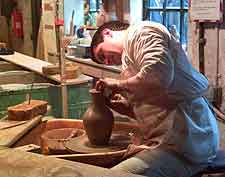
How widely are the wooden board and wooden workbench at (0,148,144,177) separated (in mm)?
806

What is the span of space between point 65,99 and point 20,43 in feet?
13.5

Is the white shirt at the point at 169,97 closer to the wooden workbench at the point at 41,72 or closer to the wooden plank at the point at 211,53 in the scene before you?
the wooden workbench at the point at 41,72

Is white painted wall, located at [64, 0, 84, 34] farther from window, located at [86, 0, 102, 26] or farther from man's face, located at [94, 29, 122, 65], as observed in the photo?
man's face, located at [94, 29, 122, 65]

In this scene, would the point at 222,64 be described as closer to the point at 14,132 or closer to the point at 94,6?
the point at 14,132

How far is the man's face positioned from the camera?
1979 mm

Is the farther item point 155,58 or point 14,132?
point 14,132

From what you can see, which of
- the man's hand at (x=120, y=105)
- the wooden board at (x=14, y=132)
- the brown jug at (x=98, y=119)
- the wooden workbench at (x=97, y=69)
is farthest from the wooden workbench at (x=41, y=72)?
the brown jug at (x=98, y=119)

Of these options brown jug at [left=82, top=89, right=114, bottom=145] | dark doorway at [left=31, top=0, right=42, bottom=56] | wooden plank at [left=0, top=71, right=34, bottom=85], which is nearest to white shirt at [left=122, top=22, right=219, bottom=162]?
Answer: brown jug at [left=82, top=89, right=114, bottom=145]

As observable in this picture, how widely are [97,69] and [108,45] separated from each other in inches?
94.6

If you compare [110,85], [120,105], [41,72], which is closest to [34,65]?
[41,72]

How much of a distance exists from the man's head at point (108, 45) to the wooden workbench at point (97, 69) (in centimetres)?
195

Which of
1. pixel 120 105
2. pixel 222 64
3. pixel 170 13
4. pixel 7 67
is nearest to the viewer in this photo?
pixel 120 105

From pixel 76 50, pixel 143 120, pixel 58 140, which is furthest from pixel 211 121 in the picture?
pixel 76 50

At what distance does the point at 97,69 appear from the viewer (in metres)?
4.39
